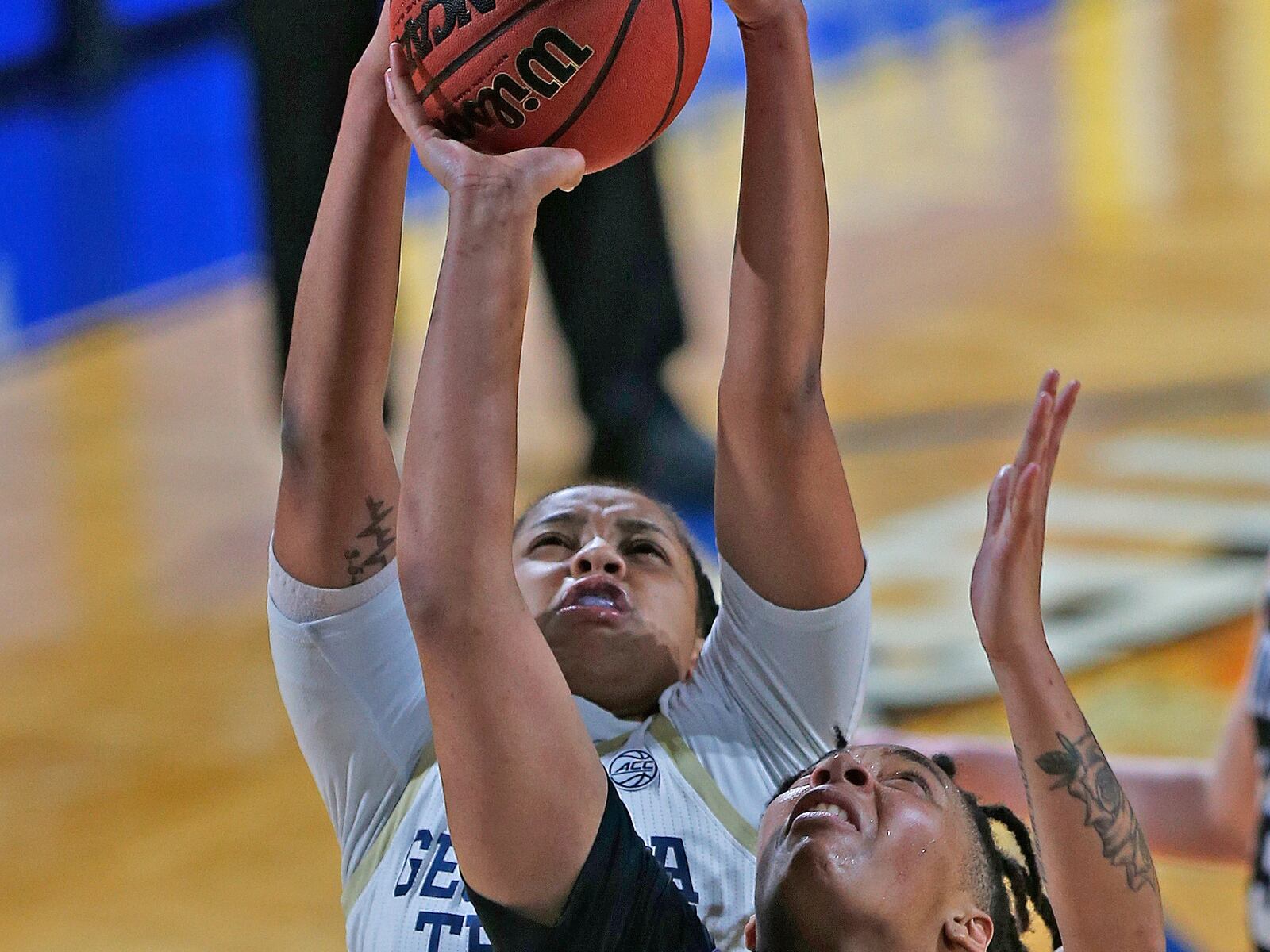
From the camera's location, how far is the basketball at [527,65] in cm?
158

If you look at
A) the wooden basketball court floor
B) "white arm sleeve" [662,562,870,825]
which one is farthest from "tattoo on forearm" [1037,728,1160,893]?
the wooden basketball court floor

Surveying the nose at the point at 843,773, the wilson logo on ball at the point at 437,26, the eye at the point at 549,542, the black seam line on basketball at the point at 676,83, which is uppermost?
the wilson logo on ball at the point at 437,26

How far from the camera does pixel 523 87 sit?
1.58 m

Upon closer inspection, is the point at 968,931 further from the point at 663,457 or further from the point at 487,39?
the point at 663,457

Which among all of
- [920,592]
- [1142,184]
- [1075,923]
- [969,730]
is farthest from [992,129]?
[1075,923]

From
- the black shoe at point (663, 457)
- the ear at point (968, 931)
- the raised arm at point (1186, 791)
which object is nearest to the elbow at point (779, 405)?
the ear at point (968, 931)

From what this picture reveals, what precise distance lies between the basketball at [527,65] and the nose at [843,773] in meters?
0.62

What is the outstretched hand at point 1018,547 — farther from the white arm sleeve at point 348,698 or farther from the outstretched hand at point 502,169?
the white arm sleeve at point 348,698

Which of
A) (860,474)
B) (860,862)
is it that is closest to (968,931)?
(860,862)

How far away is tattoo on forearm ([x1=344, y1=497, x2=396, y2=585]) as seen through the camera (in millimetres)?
1833

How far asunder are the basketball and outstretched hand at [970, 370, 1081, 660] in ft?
1.60

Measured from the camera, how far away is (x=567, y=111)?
1606mm

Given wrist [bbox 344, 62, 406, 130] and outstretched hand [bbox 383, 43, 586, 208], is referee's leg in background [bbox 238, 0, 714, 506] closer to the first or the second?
wrist [bbox 344, 62, 406, 130]

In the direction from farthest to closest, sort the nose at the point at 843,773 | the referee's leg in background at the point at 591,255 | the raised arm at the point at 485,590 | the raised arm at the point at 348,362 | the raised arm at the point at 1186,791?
the referee's leg in background at the point at 591,255, the raised arm at the point at 1186,791, the raised arm at the point at 348,362, the nose at the point at 843,773, the raised arm at the point at 485,590
